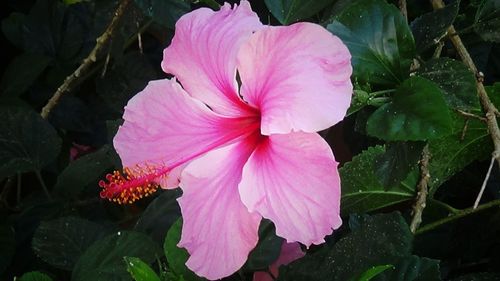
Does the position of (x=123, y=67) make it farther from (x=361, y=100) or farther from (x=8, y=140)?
(x=361, y=100)

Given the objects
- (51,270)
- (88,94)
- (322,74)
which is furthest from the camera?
(88,94)

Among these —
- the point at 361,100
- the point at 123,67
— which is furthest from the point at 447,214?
the point at 123,67

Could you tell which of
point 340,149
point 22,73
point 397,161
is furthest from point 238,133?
point 22,73

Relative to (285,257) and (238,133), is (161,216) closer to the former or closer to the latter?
(285,257)

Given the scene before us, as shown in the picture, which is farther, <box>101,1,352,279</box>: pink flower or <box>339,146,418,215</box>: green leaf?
<box>339,146,418,215</box>: green leaf

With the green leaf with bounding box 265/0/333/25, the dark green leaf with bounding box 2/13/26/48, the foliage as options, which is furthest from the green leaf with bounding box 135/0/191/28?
the dark green leaf with bounding box 2/13/26/48

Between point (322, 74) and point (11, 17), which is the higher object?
point (322, 74)

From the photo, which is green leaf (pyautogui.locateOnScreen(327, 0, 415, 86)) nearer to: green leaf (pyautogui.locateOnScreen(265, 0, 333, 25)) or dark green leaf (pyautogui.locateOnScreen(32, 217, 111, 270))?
green leaf (pyautogui.locateOnScreen(265, 0, 333, 25))
